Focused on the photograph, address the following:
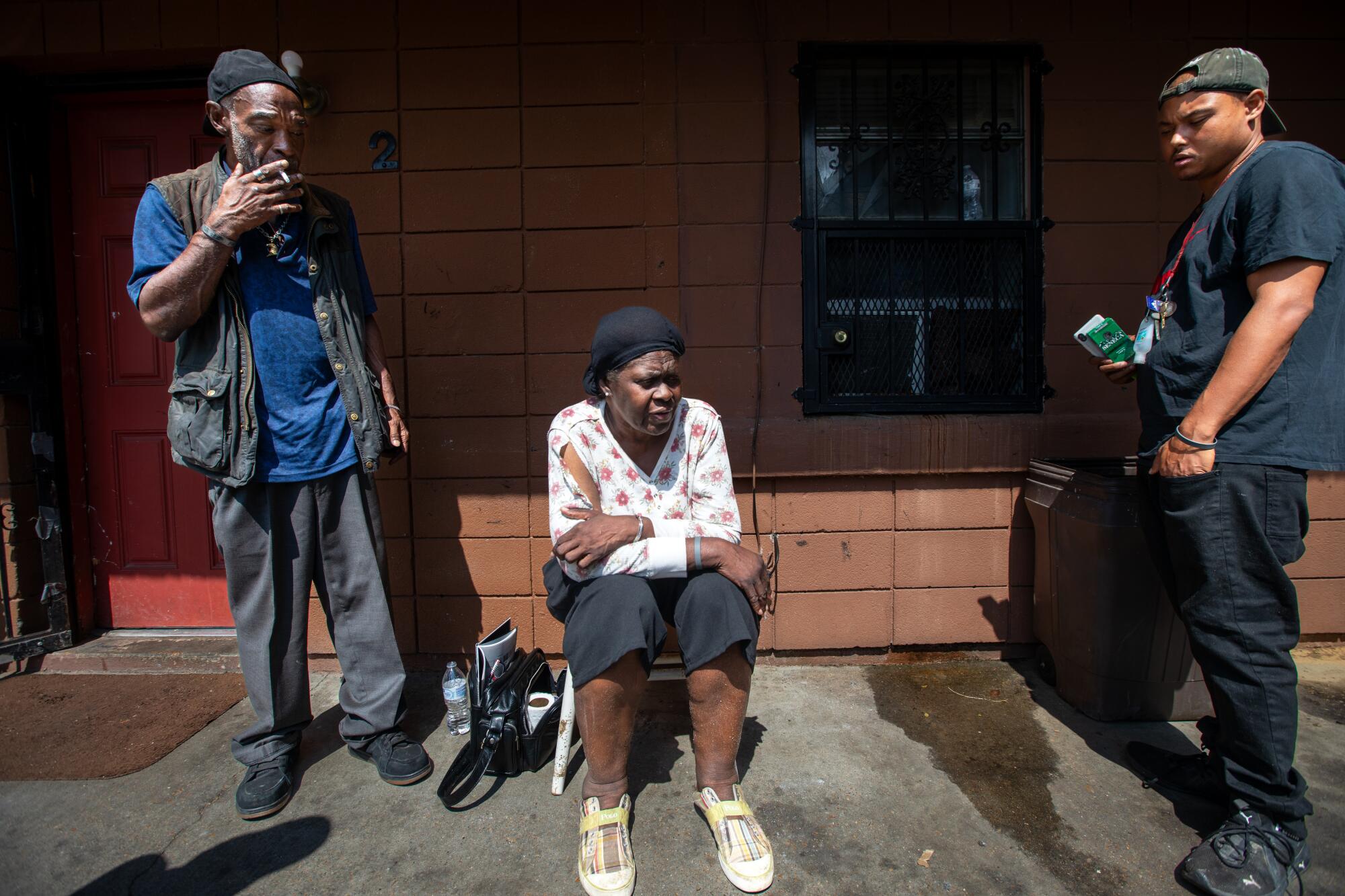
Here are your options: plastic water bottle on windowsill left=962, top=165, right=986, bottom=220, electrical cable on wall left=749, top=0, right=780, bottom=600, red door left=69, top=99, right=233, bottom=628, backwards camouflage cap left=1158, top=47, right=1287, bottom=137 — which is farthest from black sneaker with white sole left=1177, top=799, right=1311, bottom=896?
red door left=69, top=99, right=233, bottom=628

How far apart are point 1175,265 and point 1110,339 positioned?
0.83 feet

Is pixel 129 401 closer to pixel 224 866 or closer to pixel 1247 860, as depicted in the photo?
pixel 224 866

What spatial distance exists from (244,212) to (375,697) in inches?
60.9

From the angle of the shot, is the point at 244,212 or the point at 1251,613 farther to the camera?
the point at 244,212

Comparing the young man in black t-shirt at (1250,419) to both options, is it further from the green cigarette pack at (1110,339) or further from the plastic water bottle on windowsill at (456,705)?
the plastic water bottle on windowsill at (456,705)

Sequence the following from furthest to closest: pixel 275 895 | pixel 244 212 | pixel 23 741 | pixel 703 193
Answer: pixel 703 193, pixel 23 741, pixel 244 212, pixel 275 895

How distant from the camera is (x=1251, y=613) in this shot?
1812mm

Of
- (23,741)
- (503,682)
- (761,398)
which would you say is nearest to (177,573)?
(23,741)

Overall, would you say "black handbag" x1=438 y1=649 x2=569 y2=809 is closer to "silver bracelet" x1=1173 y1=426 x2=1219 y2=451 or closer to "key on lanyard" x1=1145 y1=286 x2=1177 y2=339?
"silver bracelet" x1=1173 y1=426 x2=1219 y2=451

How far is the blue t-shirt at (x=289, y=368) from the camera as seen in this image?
214cm

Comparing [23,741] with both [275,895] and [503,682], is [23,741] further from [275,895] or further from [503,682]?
[503,682]

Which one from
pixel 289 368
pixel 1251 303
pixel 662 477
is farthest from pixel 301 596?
pixel 1251 303

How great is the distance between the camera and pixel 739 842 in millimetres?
1831

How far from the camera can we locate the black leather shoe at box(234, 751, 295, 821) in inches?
81.7
